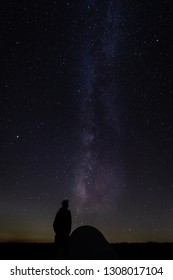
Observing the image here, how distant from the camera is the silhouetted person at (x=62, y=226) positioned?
400 inches

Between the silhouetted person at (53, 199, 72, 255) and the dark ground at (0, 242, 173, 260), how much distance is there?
55.7 inches

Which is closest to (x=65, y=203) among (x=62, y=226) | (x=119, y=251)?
(x=62, y=226)

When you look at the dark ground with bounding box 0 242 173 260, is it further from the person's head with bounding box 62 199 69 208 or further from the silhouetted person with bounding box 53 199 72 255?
the person's head with bounding box 62 199 69 208

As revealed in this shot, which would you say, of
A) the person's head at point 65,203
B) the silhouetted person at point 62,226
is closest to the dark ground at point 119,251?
the silhouetted person at point 62,226

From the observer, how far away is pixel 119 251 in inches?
524

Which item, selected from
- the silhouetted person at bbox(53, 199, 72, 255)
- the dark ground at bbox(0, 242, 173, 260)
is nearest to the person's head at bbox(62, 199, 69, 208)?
the silhouetted person at bbox(53, 199, 72, 255)

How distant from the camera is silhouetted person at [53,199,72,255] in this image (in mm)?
10172

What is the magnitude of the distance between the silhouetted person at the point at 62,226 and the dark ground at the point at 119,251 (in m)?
1.41

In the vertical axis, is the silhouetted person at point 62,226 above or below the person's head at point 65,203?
below

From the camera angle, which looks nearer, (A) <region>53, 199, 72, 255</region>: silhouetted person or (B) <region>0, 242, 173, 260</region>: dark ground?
(A) <region>53, 199, 72, 255</region>: silhouetted person

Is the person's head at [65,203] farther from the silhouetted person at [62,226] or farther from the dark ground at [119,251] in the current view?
the dark ground at [119,251]

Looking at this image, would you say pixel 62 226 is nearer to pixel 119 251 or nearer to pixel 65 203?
pixel 65 203
